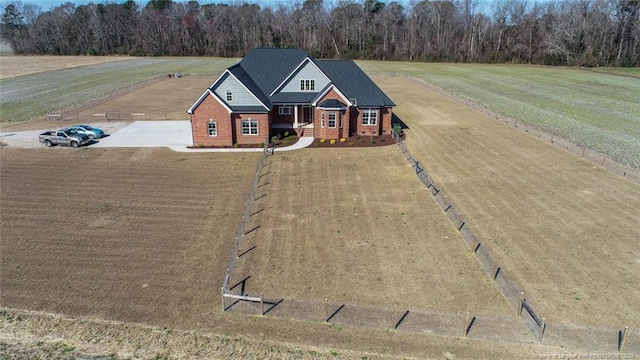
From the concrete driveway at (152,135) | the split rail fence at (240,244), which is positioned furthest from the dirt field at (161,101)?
the split rail fence at (240,244)

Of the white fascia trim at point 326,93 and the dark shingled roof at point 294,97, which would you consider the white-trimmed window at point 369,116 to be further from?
the dark shingled roof at point 294,97

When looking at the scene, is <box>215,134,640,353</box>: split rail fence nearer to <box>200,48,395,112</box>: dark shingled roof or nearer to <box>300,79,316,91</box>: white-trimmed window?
<box>200,48,395,112</box>: dark shingled roof

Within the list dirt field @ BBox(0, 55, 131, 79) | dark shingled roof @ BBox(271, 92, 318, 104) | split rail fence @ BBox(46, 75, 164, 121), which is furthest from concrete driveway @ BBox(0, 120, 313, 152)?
dirt field @ BBox(0, 55, 131, 79)

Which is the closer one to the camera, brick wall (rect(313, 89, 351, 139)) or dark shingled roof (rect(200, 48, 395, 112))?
brick wall (rect(313, 89, 351, 139))

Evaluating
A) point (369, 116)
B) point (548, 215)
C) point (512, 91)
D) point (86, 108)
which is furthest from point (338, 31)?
point (548, 215)

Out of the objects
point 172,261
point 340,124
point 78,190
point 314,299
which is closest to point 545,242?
point 314,299

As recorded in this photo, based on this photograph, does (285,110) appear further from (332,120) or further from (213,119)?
(213,119)
